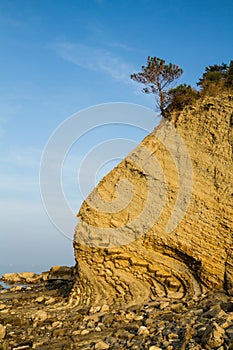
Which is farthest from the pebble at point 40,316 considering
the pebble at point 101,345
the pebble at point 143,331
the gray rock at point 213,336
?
the gray rock at point 213,336

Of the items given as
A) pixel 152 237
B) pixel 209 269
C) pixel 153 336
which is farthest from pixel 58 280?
pixel 153 336

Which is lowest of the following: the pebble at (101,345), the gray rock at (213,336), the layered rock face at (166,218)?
the gray rock at (213,336)

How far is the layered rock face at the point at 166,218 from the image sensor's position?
11641mm

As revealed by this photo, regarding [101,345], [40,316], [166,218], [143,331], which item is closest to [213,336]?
[143,331]

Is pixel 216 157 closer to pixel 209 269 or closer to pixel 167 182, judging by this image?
pixel 167 182

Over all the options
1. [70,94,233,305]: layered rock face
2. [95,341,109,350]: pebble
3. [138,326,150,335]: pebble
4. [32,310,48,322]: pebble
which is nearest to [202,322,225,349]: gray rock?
[138,326,150,335]: pebble

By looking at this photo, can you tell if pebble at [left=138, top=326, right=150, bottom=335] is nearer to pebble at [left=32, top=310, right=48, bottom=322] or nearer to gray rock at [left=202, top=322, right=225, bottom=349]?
gray rock at [left=202, top=322, right=225, bottom=349]

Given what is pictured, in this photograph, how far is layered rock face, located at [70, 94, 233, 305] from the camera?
11.6 meters

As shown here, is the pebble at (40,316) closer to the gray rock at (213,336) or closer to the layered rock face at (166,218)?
the layered rock face at (166,218)

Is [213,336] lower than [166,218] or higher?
lower

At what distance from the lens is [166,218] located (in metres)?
12.4

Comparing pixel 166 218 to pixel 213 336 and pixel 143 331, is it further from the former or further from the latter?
pixel 213 336

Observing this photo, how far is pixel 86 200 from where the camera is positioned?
14016 mm

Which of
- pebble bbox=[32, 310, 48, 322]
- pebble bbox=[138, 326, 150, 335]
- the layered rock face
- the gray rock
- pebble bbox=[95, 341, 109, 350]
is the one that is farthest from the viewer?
pebble bbox=[32, 310, 48, 322]
